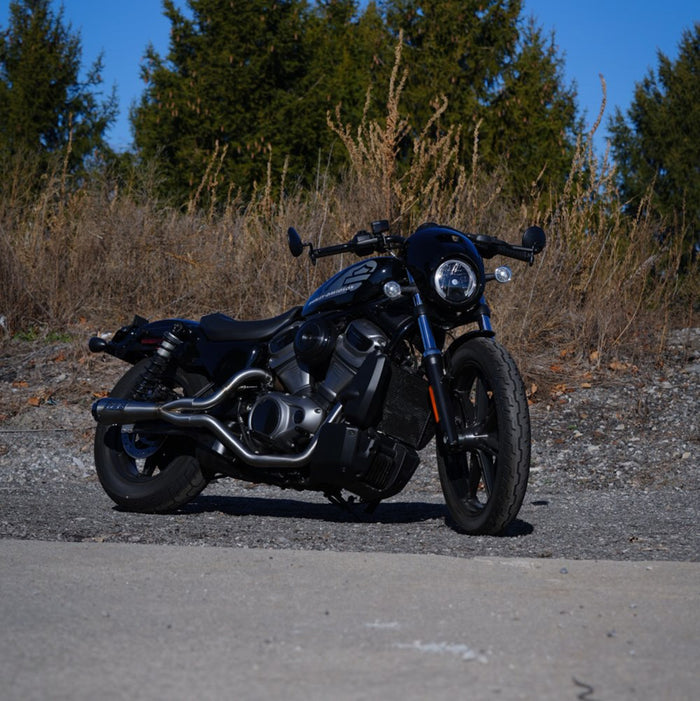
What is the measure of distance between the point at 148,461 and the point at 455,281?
2094 mm

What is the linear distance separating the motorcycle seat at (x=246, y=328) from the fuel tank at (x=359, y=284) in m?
0.20

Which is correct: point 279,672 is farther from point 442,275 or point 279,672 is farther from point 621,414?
point 621,414

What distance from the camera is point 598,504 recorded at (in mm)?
6664

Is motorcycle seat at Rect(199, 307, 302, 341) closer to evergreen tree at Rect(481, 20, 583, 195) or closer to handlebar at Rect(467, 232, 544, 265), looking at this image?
handlebar at Rect(467, 232, 544, 265)

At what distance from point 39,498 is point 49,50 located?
2365cm

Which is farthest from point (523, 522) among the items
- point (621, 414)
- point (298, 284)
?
point (298, 284)

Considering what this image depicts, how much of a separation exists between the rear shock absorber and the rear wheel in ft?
0.13

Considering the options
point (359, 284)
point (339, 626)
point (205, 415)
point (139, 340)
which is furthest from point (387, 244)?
point (339, 626)

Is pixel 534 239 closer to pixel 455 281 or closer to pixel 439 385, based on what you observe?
pixel 455 281

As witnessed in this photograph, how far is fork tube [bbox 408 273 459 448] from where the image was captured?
498 cm

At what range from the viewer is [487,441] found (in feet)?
16.3

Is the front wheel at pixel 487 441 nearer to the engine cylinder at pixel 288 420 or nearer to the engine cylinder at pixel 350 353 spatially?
the engine cylinder at pixel 350 353

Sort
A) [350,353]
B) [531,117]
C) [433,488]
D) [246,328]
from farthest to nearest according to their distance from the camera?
[531,117]
[433,488]
[246,328]
[350,353]

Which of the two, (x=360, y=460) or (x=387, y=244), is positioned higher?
(x=387, y=244)
